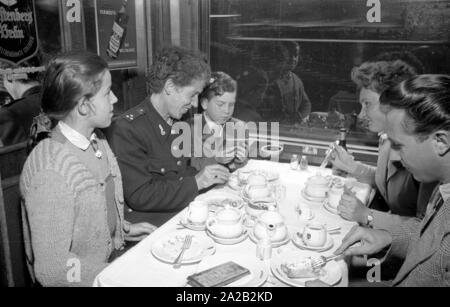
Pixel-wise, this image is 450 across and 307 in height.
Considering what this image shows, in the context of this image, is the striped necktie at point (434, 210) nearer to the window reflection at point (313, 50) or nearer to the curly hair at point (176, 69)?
the curly hair at point (176, 69)

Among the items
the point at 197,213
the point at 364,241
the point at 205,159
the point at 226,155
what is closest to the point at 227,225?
the point at 197,213

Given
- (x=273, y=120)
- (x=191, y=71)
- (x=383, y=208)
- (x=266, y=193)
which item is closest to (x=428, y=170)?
(x=266, y=193)

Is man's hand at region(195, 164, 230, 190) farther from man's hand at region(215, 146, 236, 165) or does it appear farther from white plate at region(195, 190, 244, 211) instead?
man's hand at region(215, 146, 236, 165)

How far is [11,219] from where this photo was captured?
6.98 feet

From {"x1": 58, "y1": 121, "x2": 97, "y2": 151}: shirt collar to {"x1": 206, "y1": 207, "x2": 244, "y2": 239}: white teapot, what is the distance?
0.67m

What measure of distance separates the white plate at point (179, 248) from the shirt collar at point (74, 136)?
57cm

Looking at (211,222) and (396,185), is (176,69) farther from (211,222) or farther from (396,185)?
(396,185)

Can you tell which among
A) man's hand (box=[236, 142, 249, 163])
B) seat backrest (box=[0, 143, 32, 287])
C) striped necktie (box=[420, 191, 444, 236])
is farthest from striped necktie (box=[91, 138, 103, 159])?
striped necktie (box=[420, 191, 444, 236])

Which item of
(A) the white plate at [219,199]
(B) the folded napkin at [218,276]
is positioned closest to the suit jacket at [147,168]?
(A) the white plate at [219,199]

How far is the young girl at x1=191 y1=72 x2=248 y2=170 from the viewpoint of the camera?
260 centimetres

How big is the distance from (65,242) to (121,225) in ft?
1.69

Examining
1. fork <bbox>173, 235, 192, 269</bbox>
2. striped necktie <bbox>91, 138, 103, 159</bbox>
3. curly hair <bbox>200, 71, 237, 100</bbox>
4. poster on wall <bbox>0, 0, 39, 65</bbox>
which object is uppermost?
poster on wall <bbox>0, 0, 39, 65</bbox>

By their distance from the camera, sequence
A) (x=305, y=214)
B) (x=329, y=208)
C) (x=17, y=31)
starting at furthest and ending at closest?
(x=17, y=31), (x=329, y=208), (x=305, y=214)

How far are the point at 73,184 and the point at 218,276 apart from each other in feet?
2.33
